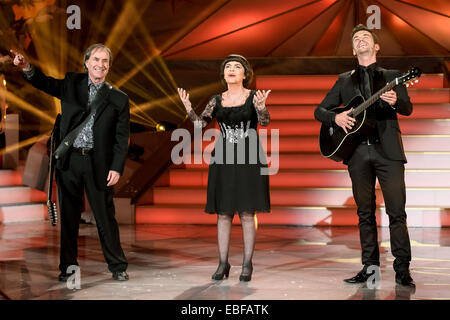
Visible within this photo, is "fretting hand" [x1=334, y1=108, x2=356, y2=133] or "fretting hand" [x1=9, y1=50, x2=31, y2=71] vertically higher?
"fretting hand" [x1=9, y1=50, x2=31, y2=71]

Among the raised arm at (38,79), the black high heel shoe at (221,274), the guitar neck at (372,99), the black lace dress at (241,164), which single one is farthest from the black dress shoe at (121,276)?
the guitar neck at (372,99)

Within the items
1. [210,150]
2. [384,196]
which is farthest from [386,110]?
[210,150]

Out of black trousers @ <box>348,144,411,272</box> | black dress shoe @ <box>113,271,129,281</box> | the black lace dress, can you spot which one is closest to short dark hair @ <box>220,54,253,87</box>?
the black lace dress

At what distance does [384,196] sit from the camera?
449 cm

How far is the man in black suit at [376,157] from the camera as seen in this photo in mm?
4441

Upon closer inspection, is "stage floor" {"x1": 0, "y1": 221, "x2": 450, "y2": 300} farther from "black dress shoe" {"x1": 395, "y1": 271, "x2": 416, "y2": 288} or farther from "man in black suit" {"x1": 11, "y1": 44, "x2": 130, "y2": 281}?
"man in black suit" {"x1": 11, "y1": 44, "x2": 130, "y2": 281}

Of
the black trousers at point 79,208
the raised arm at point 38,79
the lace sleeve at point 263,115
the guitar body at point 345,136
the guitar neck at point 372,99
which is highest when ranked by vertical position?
the raised arm at point 38,79

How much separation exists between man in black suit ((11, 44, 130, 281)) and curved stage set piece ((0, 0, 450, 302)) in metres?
0.02

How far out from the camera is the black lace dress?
468 centimetres

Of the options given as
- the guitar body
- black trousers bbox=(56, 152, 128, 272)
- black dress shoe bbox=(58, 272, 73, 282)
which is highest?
the guitar body

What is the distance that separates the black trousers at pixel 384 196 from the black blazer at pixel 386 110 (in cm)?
7

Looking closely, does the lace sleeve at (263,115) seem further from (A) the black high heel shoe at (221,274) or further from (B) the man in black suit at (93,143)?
(A) the black high heel shoe at (221,274)
